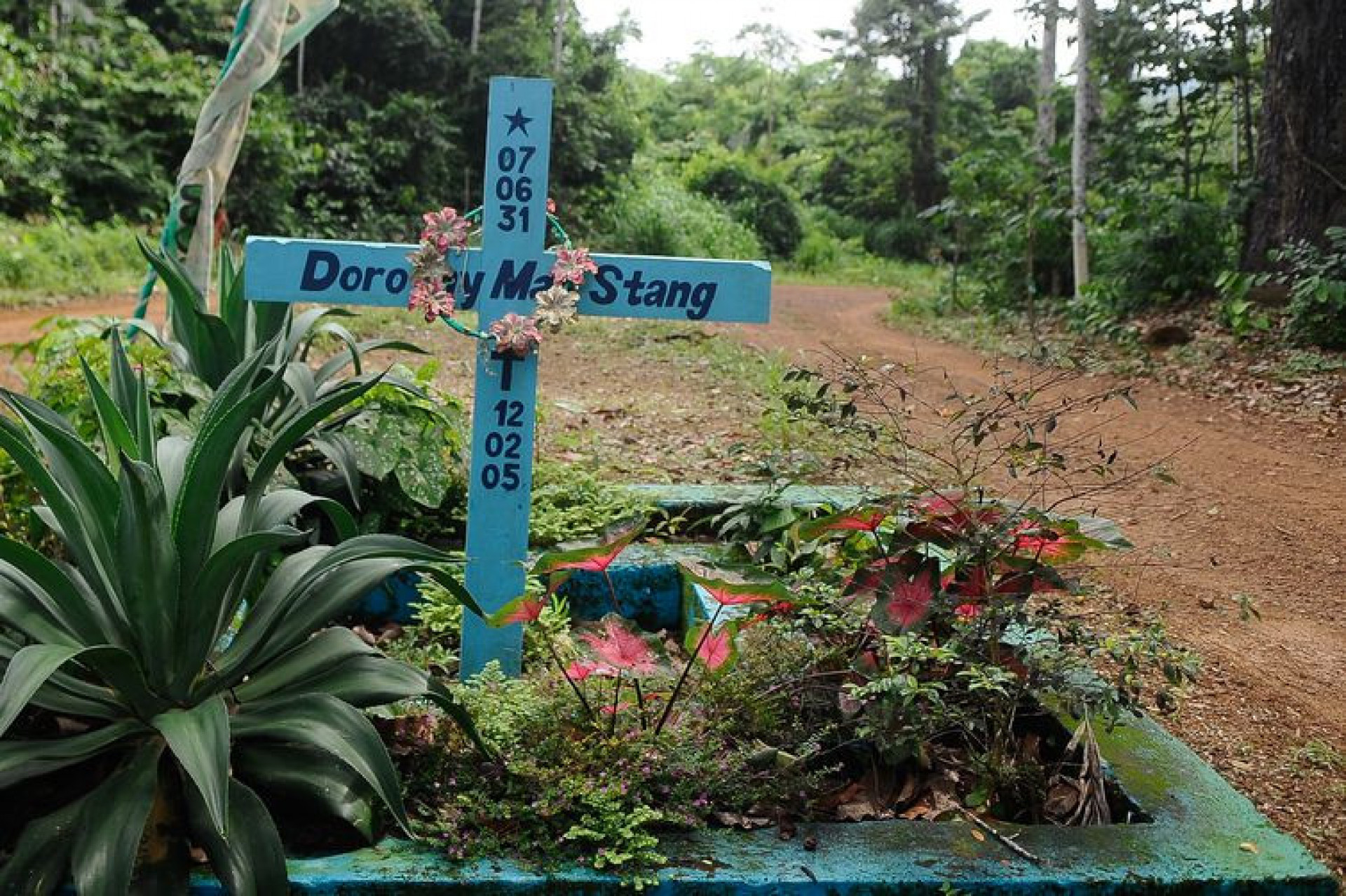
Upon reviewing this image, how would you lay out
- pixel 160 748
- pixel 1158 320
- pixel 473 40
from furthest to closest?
pixel 473 40, pixel 1158 320, pixel 160 748

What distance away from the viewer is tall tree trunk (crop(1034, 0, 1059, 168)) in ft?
43.3

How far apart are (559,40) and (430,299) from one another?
62.6 feet

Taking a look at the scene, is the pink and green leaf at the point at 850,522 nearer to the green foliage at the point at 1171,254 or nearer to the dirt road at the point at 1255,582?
the dirt road at the point at 1255,582

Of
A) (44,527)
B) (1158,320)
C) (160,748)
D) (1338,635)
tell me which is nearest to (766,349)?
(1158,320)

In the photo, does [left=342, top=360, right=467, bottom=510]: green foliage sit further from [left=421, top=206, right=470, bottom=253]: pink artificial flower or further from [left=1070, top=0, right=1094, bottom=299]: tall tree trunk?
[left=1070, top=0, right=1094, bottom=299]: tall tree trunk

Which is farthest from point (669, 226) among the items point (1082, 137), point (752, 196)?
point (1082, 137)

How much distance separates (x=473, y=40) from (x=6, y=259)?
10.9 m

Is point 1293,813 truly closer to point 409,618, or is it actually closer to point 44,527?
point 409,618

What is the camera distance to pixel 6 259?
1150cm

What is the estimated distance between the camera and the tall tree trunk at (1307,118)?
892 centimetres

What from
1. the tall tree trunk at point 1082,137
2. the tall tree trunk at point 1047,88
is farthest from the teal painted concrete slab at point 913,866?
the tall tree trunk at point 1047,88

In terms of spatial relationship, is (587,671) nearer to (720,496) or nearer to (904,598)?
(904,598)

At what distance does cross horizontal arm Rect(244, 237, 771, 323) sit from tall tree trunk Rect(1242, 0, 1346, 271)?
7.60 metres

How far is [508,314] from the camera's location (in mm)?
2795
